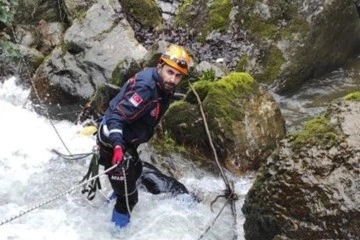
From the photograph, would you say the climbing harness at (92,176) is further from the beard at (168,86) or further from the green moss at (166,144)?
the green moss at (166,144)

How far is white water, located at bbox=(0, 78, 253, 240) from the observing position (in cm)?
644

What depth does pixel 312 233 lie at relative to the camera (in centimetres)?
513

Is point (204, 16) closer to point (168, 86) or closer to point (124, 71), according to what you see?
point (124, 71)

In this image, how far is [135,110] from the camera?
5.55m

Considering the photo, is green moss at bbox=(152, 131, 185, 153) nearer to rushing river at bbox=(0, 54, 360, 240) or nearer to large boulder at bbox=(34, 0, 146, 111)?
rushing river at bbox=(0, 54, 360, 240)

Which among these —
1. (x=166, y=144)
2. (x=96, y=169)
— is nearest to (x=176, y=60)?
(x=96, y=169)

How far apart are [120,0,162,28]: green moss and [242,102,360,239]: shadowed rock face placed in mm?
7274

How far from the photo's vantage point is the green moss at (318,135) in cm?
546

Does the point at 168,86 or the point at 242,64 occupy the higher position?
the point at 168,86

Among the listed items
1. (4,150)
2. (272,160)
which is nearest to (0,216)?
(4,150)

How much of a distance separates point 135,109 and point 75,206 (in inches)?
83.2

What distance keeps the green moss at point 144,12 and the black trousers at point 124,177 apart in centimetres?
642

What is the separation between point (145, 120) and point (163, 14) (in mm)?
7763

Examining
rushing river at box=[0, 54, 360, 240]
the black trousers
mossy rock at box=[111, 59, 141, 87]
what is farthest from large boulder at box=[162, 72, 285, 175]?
the black trousers
